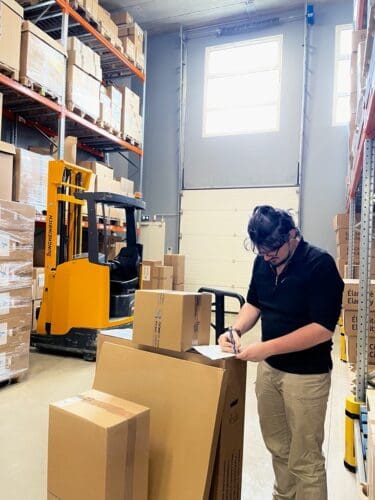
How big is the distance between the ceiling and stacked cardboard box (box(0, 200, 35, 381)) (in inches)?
251

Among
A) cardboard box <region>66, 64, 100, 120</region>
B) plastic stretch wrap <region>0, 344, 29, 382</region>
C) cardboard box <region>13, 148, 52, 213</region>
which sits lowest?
plastic stretch wrap <region>0, 344, 29, 382</region>

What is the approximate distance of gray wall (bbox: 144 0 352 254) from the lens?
7.70m

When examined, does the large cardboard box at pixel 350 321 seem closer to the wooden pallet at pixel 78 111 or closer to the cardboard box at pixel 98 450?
the cardboard box at pixel 98 450

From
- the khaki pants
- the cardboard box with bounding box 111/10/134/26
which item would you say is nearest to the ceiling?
the cardboard box with bounding box 111/10/134/26

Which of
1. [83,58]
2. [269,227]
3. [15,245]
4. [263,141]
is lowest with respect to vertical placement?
[15,245]

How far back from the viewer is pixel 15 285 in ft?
11.6

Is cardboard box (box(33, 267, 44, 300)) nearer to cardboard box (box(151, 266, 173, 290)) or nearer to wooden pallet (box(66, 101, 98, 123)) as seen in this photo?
cardboard box (box(151, 266, 173, 290))

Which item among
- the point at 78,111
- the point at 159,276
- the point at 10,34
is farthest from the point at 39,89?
the point at 159,276

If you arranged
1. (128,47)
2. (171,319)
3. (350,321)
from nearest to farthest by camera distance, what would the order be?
(171,319) < (350,321) < (128,47)

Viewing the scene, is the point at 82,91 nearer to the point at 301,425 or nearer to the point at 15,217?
the point at 15,217

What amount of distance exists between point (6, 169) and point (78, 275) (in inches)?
61.6

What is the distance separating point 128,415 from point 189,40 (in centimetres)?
911

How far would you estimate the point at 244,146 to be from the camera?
27.3 feet

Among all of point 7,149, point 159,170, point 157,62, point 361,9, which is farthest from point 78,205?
point 157,62
